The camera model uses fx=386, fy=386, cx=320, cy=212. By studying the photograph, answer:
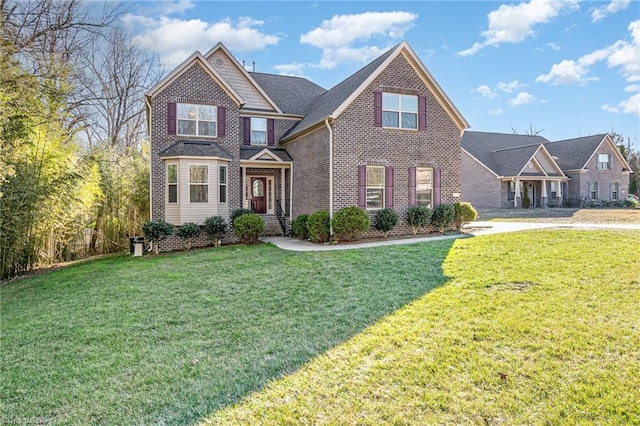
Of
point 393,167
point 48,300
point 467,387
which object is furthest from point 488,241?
point 48,300

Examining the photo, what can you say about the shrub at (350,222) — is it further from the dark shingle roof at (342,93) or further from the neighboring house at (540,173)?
the neighboring house at (540,173)

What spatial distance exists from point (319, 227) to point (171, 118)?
7.00 m

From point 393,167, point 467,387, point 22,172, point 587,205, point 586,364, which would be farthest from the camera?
point 587,205

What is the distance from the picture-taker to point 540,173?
2848 centimetres

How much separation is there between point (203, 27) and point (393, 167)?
10.5 meters

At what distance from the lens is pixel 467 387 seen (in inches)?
133

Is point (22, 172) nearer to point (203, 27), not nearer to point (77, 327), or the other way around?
point (77, 327)

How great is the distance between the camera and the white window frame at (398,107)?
1387 cm

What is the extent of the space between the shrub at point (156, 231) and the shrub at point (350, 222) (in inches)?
230

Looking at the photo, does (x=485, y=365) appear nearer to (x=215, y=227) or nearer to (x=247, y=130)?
(x=215, y=227)

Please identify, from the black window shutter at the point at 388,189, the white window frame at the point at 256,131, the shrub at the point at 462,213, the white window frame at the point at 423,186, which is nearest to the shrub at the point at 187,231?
the white window frame at the point at 256,131

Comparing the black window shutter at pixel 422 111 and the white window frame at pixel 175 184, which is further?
the black window shutter at pixel 422 111

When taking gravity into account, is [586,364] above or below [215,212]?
below

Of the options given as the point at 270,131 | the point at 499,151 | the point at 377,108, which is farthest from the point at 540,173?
the point at 270,131
